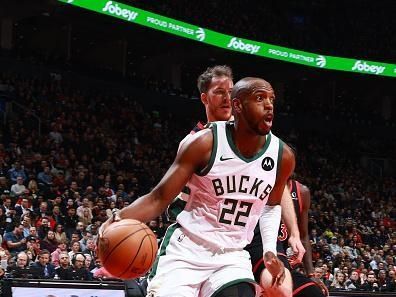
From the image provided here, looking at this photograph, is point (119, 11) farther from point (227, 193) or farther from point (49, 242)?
point (227, 193)

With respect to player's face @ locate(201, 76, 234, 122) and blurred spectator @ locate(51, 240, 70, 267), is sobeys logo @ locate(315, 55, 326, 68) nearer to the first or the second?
blurred spectator @ locate(51, 240, 70, 267)

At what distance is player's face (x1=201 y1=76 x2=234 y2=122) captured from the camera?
5109 millimetres

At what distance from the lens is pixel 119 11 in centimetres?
2030

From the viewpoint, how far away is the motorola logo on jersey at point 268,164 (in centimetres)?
390

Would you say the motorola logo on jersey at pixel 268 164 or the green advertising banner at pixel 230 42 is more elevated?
the green advertising banner at pixel 230 42

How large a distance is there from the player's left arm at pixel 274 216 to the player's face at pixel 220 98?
1.10 meters

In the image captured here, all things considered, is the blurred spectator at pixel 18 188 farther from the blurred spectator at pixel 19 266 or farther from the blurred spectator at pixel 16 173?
the blurred spectator at pixel 19 266

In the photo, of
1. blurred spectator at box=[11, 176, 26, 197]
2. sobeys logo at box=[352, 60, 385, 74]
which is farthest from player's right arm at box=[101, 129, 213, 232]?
sobeys logo at box=[352, 60, 385, 74]

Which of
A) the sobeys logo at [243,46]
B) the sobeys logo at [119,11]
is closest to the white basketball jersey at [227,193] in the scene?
the sobeys logo at [119,11]

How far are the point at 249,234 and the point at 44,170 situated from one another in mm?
11430

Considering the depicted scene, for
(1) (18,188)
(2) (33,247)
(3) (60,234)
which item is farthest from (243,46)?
(2) (33,247)

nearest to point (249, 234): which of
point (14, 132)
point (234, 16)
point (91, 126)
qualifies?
point (14, 132)

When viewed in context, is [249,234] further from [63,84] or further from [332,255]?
[63,84]

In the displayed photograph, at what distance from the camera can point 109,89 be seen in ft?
76.5
